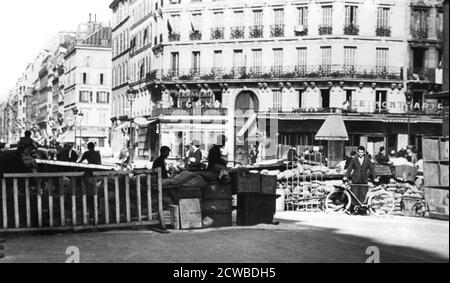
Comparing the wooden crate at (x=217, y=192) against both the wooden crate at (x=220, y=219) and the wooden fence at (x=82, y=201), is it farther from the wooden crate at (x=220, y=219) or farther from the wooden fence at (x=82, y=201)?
the wooden fence at (x=82, y=201)

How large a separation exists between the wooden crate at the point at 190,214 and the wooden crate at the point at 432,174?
5425mm

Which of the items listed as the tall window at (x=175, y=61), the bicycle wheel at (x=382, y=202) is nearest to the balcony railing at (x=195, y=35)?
the tall window at (x=175, y=61)

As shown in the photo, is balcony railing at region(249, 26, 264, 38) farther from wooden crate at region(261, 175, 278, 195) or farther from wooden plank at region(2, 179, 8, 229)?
wooden plank at region(2, 179, 8, 229)

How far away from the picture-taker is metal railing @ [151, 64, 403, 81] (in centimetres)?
4375

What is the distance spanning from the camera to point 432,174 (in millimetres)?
6840

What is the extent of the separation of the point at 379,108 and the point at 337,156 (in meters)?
5.72

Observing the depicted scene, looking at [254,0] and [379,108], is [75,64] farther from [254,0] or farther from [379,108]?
[379,108]

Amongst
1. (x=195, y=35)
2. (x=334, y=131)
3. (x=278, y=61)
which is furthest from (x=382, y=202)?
(x=195, y=35)

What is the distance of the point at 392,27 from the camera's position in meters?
42.5

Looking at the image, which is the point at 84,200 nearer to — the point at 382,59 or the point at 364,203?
the point at 364,203

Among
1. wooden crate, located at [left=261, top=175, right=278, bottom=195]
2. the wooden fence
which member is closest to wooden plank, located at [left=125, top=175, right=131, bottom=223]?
the wooden fence

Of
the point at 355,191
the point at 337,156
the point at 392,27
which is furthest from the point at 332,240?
the point at 392,27

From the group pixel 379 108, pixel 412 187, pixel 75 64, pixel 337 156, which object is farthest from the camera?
pixel 75 64

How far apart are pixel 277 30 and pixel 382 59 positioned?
7.84 m
